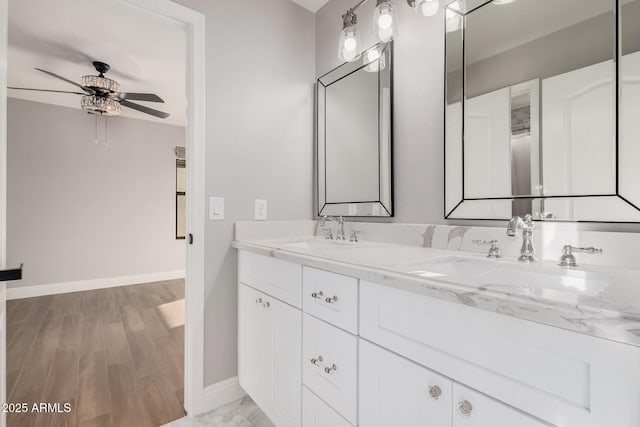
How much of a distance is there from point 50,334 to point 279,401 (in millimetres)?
2485

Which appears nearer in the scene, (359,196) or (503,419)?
(503,419)

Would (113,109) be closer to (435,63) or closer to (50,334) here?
(50,334)

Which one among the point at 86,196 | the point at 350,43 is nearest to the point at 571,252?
the point at 350,43

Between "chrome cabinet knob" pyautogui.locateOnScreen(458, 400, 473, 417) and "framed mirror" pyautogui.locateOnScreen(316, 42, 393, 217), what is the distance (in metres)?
0.96

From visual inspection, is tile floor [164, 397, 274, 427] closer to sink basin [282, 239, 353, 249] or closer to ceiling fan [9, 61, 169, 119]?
sink basin [282, 239, 353, 249]

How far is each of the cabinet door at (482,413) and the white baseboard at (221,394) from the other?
52.5 inches

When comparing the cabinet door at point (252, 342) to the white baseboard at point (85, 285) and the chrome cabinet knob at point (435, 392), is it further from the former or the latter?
the white baseboard at point (85, 285)

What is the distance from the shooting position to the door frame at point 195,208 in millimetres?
1530

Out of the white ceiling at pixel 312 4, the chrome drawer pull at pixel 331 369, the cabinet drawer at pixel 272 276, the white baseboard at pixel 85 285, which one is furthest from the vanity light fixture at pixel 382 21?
the white baseboard at pixel 85 285

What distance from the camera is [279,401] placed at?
1.27 metres

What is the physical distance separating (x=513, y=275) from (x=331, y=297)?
569mm

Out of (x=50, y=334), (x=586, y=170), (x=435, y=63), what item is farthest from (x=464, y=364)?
(x=50, y=334)

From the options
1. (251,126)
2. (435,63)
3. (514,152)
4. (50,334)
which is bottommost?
(50,334)

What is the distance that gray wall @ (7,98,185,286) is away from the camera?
142 inches
